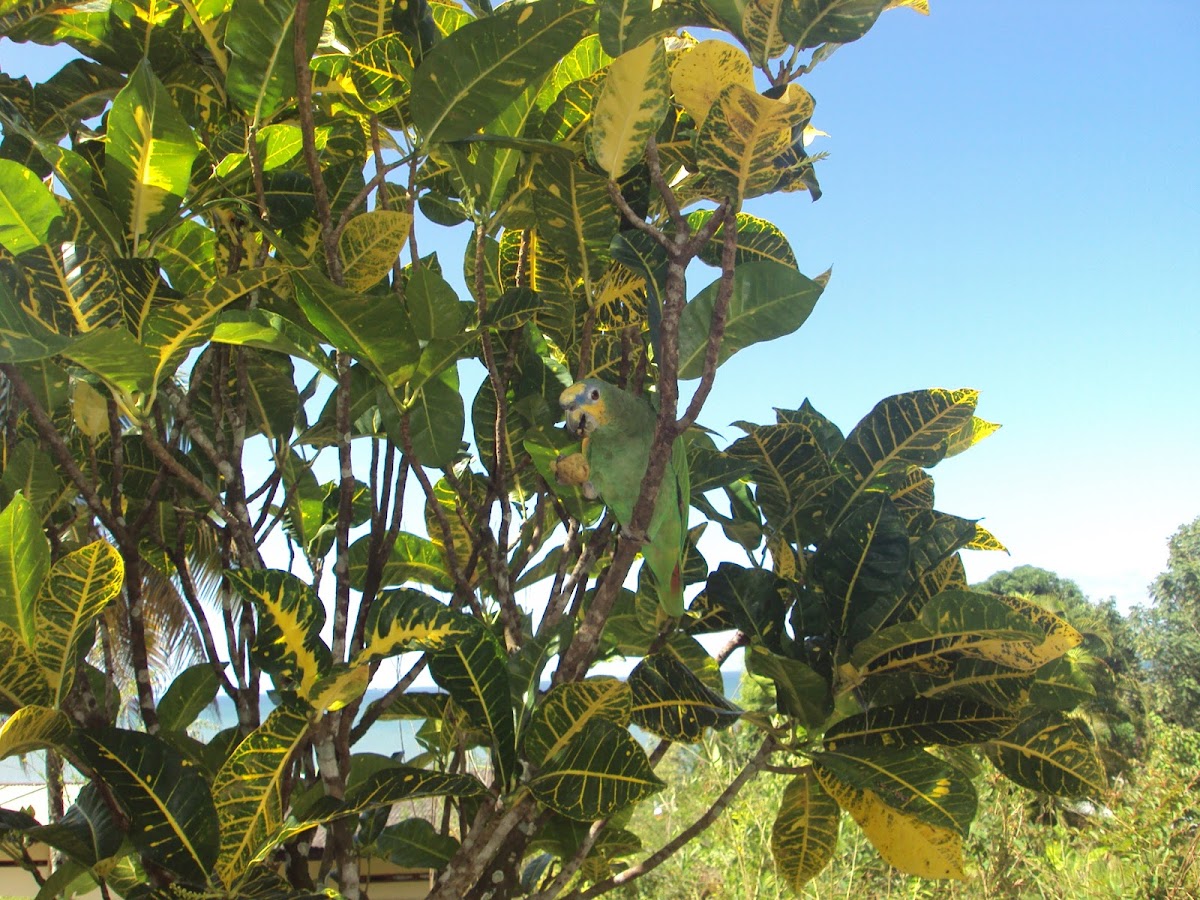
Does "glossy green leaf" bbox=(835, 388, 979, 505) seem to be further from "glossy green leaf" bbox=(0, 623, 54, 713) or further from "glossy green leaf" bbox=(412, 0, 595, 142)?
"glossy green leaf" bbox=(0, 623, 54, 713)

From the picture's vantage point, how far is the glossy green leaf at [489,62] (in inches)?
39.5

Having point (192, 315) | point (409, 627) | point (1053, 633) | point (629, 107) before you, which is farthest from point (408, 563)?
point (1053, 633)

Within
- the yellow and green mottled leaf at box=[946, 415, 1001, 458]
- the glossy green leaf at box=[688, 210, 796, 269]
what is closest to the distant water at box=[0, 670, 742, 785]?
the yellow and green mottled leaf at box=[946, 415, 1001, 458]

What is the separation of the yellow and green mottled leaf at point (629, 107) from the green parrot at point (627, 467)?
0.36 metres

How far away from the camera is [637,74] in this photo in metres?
0.95

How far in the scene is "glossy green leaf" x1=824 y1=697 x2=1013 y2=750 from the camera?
1.17m

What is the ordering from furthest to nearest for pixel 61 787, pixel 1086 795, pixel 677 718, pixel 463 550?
pixel 463 550, pixel 61 787, pixel 1086 795, pixel 677 718

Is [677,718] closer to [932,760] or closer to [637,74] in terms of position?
[932,760]

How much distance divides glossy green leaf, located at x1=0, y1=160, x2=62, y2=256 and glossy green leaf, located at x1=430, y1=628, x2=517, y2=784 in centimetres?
68

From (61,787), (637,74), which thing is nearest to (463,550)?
(61,787)

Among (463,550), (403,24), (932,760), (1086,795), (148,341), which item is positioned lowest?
(1086,795)

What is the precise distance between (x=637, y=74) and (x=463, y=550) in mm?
916

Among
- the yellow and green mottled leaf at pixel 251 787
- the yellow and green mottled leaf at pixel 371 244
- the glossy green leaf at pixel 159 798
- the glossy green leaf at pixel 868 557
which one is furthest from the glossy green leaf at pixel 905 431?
the glossy green leaf at pixel 159 798

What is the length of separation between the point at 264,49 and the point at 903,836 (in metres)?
1.38
